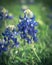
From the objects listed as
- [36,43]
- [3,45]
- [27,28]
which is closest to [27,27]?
[27,28]

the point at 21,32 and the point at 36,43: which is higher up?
the point at 21,32

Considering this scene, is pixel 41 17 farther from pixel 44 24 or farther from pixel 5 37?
pixel 5 37

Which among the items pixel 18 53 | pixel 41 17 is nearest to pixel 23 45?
pixel 18 53

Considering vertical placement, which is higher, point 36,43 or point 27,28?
point 27,28

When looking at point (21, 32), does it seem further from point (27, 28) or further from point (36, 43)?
point (36, 43)

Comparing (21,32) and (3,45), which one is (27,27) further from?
(3,45)

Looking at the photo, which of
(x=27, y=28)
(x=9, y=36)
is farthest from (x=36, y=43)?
(x=9, y=36)

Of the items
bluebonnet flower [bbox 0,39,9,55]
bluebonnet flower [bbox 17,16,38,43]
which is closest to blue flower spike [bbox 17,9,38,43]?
bluebonnet flower [bbox 17,16,38,43]

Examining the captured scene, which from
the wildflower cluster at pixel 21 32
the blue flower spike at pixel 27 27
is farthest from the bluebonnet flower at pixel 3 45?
the blue flower spike at pixel 27 27

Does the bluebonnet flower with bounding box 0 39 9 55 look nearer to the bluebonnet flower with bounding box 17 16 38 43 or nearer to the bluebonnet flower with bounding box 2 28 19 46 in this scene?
the bluebonnet flower with bounding box 2 28 19 46
